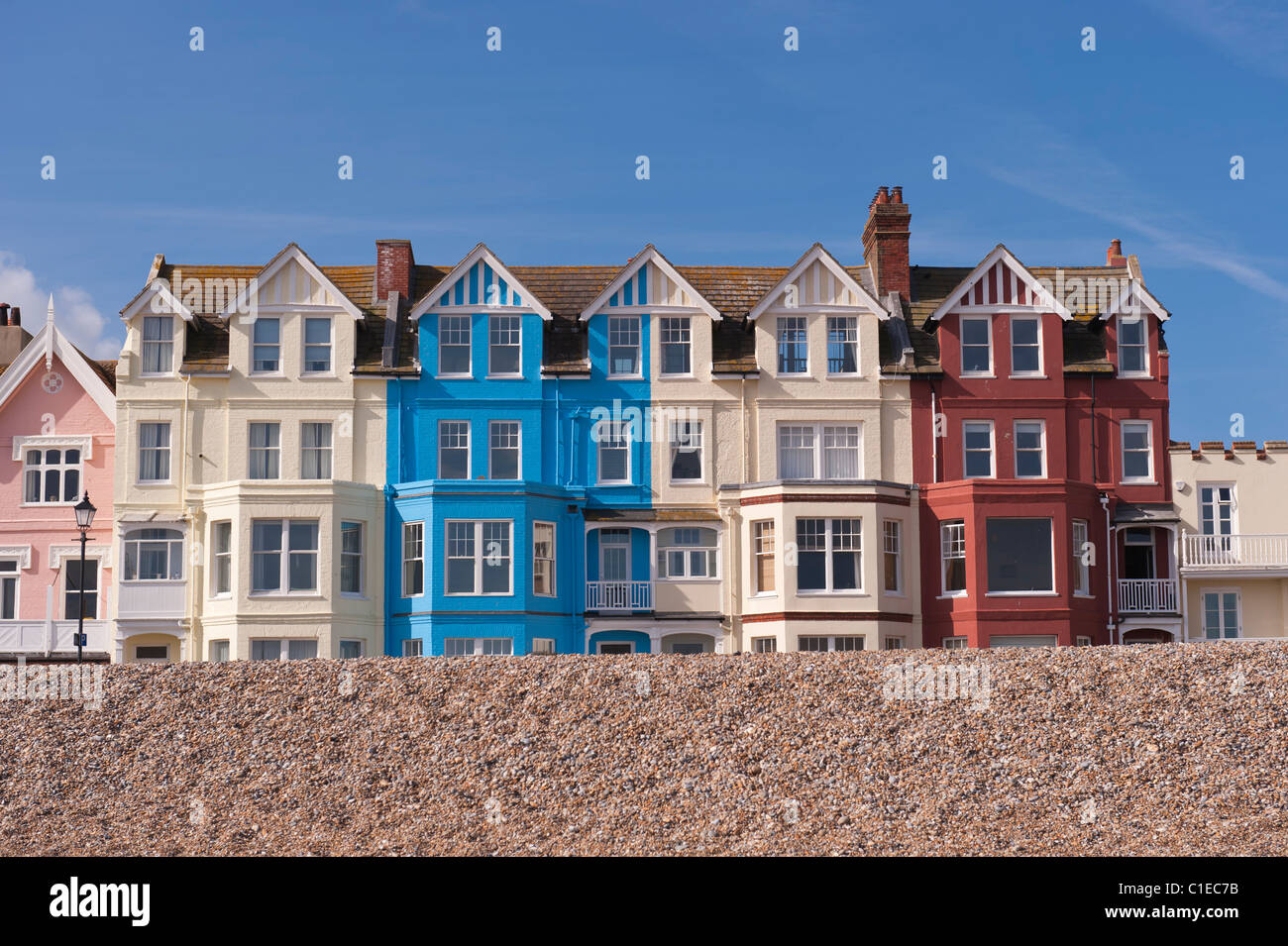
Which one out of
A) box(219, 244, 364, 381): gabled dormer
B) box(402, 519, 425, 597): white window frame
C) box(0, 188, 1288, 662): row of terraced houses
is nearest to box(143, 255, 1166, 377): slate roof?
box(0, 188, 1288, 662): row of terraced houses

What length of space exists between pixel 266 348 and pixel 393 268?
14.2 feet

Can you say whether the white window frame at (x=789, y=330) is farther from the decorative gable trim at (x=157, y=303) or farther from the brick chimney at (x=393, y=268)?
the decorative gable trim at (x=157, y=303)

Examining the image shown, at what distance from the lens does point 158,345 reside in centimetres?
4278

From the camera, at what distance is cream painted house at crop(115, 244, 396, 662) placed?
40.0m

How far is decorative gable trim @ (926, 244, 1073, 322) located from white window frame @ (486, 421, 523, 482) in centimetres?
1147

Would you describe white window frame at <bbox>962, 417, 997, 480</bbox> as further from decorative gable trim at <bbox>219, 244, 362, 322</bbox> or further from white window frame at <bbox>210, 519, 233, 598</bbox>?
white window frame at <bbox>210, 519, 233, 598</bbox>

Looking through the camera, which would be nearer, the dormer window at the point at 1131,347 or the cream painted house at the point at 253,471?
the cream painted house at the point at 253,471

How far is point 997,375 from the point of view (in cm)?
4328

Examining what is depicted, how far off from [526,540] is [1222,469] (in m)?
22.6

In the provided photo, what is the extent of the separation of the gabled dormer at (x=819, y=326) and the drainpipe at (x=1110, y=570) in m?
7.04

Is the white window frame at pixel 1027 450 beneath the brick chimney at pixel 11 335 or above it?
beneath

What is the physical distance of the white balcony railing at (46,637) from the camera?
41.5m

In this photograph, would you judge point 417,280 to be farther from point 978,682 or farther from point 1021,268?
point 978,682

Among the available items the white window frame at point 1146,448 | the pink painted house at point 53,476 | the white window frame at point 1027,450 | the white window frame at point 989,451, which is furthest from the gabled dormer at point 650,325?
the pink painted house at point 53,476
